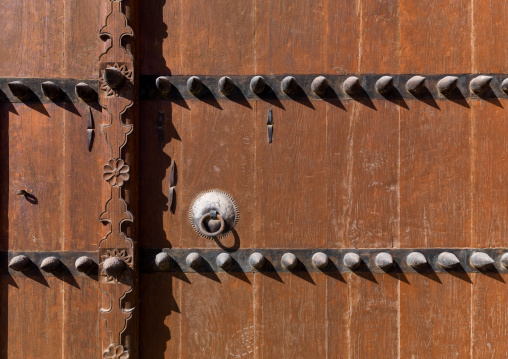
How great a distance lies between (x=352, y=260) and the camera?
33.6 inches

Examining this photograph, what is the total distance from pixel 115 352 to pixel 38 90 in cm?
80

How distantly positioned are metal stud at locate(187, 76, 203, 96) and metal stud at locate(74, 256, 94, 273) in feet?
1.89

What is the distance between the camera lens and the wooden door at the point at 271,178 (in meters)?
0.89

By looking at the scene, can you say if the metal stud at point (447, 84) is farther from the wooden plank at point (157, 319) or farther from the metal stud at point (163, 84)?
the wooden plank at point (157, 319)

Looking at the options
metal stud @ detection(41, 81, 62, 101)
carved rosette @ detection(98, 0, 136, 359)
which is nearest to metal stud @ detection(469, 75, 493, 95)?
carved rosette @ detection(98, 0, 136, 359)

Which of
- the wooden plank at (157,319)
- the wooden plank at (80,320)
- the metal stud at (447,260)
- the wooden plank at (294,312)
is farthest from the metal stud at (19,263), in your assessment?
the metal stud at (447,260)

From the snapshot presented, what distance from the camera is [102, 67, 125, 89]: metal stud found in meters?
0.81

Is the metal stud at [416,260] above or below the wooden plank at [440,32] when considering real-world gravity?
below

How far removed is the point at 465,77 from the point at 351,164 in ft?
1.38

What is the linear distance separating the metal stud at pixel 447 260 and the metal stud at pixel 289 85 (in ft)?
2.10

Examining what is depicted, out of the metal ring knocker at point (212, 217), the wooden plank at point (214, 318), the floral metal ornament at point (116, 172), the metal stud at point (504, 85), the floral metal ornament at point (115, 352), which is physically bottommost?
the floral metal ornament at point (115, 352)

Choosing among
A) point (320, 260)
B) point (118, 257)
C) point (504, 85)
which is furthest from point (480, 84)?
point (118, 257)

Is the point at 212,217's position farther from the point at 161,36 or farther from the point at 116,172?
the point at 161,36

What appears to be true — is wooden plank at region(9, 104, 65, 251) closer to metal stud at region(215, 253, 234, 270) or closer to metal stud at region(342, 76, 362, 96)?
metal stud at region(215, 253, 234, 270)
